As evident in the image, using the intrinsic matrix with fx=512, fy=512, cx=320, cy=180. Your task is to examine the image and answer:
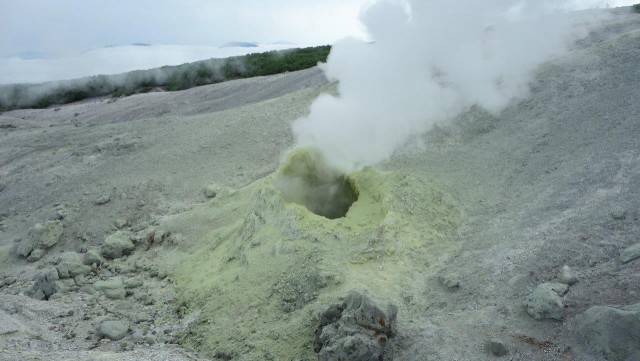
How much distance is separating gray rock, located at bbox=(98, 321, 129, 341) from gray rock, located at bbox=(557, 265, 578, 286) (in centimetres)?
433

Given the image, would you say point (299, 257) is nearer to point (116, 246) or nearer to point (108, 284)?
point (108, 284)

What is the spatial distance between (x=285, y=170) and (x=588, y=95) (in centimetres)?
494

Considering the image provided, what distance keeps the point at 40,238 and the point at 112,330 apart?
12.7 feet

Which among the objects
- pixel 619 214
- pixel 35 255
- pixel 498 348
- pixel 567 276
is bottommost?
pixel 35 255

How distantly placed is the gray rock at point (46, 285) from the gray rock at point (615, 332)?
19.4ft

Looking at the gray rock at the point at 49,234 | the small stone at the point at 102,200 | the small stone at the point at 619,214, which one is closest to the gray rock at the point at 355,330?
the small stone at the point at 619,214

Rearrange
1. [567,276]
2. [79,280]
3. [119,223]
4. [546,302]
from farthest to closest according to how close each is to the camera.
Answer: [119,223] → [79,280] → [567,276] → [546,302]

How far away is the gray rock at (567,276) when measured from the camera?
456cm

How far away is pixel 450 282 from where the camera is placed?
509cm

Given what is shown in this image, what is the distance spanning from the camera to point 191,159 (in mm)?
10492

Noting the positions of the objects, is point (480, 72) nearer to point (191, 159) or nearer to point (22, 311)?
point (191, 159)

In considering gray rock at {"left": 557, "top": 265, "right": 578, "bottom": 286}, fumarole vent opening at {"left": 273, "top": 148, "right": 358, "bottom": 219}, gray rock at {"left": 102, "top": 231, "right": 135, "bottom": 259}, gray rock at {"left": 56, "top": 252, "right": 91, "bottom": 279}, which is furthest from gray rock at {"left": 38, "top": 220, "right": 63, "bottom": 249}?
gray rock at {"left": 557, "top": 265, "right": 578, "bottom": 286}

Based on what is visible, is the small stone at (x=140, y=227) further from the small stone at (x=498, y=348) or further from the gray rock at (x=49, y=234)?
the small stone at (x=498, y=348)

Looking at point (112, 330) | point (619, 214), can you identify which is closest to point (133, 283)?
point (112, 330)
